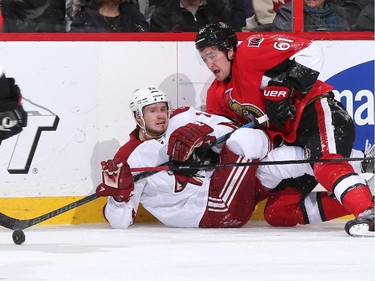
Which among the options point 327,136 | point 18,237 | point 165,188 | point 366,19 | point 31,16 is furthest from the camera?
point 366,19

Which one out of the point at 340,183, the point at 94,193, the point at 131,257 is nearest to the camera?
the point at 131,257

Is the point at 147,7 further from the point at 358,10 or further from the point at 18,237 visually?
the point at 18,237

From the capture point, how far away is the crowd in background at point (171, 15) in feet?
16.0

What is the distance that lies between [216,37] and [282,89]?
402 mm

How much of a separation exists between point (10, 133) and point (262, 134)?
1411 mm

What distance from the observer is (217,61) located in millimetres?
4695

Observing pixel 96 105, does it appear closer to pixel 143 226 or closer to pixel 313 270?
pixel 143 226

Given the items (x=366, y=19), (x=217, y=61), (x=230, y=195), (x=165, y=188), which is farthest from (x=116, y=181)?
(x=366, y=19)

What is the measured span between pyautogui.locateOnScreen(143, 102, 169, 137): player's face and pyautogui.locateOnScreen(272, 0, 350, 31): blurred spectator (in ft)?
2.52

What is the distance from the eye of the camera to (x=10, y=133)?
143 inches

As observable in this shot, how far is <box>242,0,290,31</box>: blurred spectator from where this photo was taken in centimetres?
510

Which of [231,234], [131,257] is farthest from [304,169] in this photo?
[131,257]

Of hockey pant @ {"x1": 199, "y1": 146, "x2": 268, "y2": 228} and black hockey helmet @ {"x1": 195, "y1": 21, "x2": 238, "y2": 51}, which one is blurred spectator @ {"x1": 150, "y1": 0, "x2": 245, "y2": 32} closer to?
black hockey helmet @ {"x1": 195, "y1": 21, "x2": 238, "y2": 51}

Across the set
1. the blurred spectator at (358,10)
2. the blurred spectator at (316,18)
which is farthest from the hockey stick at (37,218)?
the blurred spectator at (358,10)
